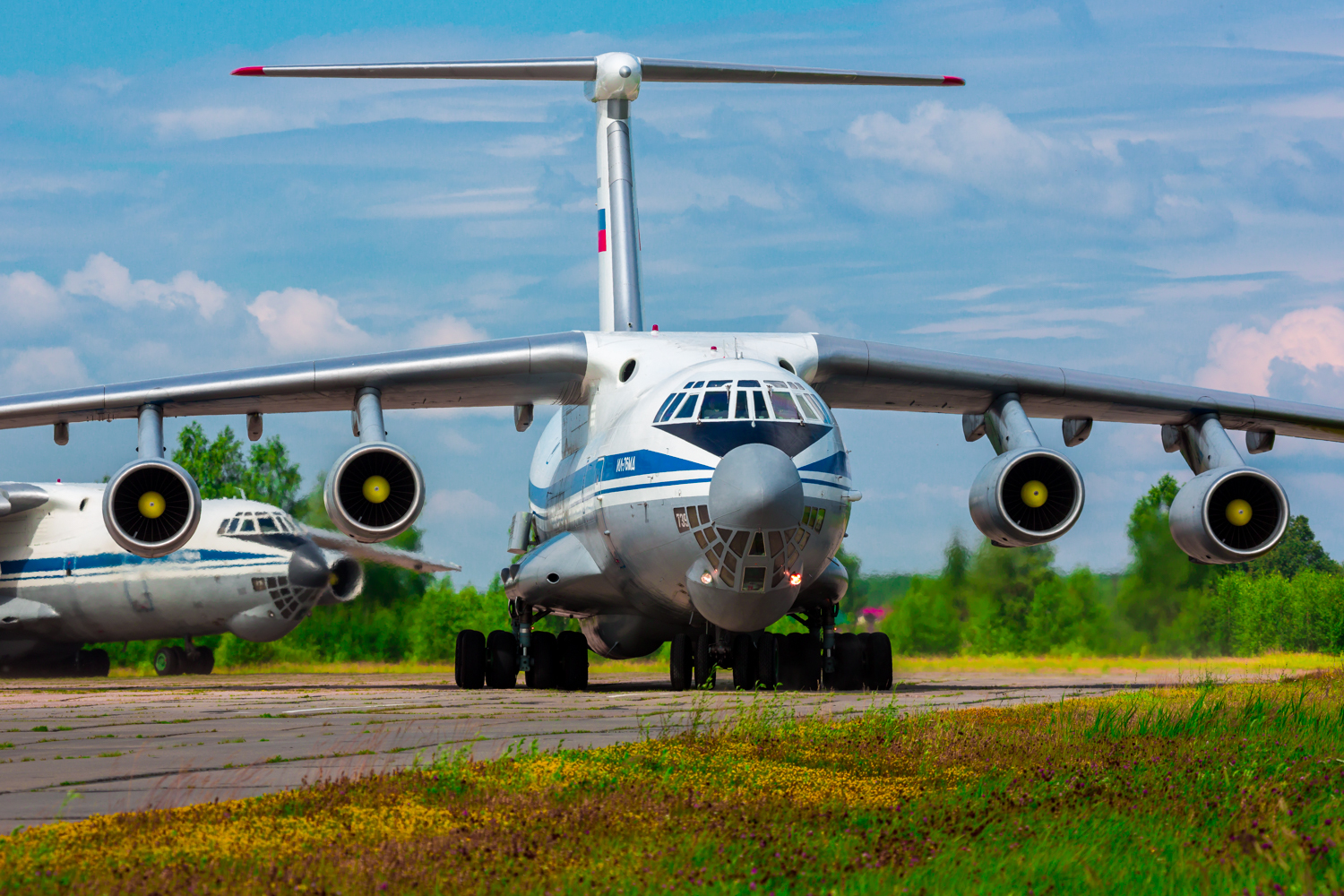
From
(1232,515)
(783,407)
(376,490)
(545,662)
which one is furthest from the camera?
(545,662)

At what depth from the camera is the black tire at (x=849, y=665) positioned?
11.7 metres

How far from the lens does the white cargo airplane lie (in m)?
19.9

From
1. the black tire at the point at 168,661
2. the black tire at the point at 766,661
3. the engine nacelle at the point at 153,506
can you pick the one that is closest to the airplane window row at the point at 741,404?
the black tire at the point at 766,661

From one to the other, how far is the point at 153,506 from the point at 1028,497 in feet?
26.1

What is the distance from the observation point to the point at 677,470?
33.7ft

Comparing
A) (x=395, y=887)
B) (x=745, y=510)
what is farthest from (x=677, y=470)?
(x=395, y=887)

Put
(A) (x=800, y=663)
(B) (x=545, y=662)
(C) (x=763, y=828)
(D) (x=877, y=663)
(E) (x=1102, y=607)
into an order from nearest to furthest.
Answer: (C) (x=763, y=828) < (D) (x=877, y=663) < (A) (x=800, y=663) < (B) (x=545, y=662) < (E) (x=1102, y=607)

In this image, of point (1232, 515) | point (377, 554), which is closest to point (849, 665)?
point (1232, 515)

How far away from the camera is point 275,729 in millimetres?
7219

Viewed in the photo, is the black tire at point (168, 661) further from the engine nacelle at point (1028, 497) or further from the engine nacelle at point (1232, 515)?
the engine nacelle at point (1232, 515)

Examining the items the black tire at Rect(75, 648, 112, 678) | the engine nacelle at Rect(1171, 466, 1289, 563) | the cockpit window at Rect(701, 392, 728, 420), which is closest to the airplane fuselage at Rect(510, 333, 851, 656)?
the cockpit window at Rect(701, 392, 728, 420)

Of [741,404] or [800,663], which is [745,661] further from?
[741,404]

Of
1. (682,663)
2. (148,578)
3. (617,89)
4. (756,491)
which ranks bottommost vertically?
(682,663)

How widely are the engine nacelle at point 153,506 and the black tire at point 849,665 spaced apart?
5876 mm
